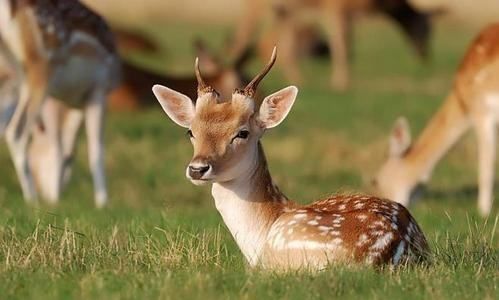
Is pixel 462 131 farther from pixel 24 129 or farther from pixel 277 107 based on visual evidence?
pixel 277 107

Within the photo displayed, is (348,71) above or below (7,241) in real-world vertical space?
below

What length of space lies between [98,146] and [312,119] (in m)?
5.65

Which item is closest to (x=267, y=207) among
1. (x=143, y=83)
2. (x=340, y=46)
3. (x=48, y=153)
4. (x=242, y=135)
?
(x=242, y=135)

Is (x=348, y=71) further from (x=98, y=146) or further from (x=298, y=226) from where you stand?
(x=298, y=226)

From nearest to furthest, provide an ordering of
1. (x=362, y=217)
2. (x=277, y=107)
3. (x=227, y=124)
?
(x=362, y=217) → (x=227, y=124) → (x=277, y=107)

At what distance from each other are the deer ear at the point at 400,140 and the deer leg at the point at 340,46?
9226 millimetres

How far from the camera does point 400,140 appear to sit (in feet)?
46.4

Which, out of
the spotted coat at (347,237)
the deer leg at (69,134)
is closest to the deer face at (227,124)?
the spotted coat at (347,237)

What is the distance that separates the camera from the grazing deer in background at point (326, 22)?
1011 inches

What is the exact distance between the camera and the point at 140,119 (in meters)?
18.2

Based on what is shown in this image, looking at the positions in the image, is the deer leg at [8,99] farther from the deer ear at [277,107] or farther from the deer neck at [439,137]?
the deer ear at [277,107]

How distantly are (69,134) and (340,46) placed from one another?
12.1 metres

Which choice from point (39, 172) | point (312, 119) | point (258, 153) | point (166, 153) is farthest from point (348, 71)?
point (258, 153)

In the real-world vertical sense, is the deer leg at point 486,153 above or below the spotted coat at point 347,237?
below
